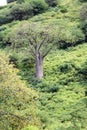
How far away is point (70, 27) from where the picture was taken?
50.4m

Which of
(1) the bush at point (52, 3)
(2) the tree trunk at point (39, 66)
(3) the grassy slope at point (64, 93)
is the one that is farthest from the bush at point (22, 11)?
(2) the tree trunk at point (39, 66)

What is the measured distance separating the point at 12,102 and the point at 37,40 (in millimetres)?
19148

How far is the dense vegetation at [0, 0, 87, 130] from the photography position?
20.8 meters

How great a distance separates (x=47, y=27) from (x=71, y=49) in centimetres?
687

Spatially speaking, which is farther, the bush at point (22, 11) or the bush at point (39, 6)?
the bush at point (39, 6)

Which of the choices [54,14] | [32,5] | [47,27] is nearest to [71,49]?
[47,27]

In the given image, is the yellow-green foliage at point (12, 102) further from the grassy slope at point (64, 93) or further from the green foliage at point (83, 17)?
the green foliage at point (83, 17)

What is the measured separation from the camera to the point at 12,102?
20766mm

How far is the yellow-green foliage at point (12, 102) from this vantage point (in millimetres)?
20328

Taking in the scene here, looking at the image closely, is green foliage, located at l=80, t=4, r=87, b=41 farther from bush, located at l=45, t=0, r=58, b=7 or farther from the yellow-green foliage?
the yellow-green foliage

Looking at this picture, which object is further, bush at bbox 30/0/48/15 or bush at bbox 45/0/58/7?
bush at bbox 45/0/58/7

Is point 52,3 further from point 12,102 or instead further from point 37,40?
point 12,102

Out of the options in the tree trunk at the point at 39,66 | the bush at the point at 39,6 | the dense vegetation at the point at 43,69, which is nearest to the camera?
the dense vegetation at the point at 43,69

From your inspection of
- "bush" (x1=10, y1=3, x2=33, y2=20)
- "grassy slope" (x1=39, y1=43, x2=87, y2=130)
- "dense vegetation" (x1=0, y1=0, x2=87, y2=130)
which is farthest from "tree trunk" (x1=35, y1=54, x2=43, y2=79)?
"bush" (x1=10, y1=3, x2=33, y2=20)
